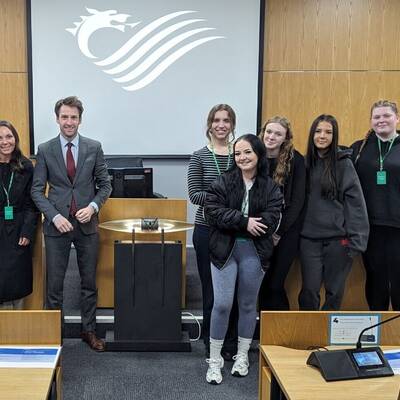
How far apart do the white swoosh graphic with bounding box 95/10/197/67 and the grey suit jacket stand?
2.35 m

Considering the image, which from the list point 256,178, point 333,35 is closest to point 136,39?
point 333,35

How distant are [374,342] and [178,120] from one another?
3769 mm

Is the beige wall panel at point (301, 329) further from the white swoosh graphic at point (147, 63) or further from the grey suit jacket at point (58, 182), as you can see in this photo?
the white swoosh graphic at point (147, 63)

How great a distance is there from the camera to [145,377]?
286 cm

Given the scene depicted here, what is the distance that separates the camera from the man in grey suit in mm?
2898

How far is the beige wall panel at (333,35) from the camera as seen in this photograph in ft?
16.9

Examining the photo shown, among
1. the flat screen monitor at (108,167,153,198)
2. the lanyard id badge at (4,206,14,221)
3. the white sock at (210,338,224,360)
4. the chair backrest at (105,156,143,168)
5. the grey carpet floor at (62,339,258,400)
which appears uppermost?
the chair backrest at (105,156,143,168)

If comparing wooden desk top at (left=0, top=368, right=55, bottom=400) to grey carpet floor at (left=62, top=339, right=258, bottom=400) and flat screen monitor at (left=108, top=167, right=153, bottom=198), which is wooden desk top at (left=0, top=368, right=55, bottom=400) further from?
flat screen monitor at (left=108, top=167, right=153, bottom=198)

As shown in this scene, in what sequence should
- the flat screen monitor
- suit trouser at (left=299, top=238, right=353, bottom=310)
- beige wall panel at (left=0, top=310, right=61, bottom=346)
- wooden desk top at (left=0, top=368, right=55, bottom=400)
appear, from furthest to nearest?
the flat screen monitor < suit trouser at (left=299, top=238, right=353, bottom=310) < beige wall panel at (left=0, top=310, right=61, bottom=346) < wooden desk top at (left=0, top=368, right=55, bottom=400)

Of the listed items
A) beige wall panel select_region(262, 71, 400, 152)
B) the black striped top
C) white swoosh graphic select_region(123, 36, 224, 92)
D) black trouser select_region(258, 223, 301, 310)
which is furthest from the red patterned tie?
beige wall panel select_region(262, 71, 400, 152)

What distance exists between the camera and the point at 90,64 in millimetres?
5070

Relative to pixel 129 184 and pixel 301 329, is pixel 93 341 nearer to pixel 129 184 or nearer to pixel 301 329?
pixel 129 184

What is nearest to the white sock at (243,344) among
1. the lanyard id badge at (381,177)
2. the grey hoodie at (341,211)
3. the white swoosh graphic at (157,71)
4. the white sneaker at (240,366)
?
the white sneaker at (240,366)

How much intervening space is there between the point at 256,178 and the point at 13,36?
3533 mm
